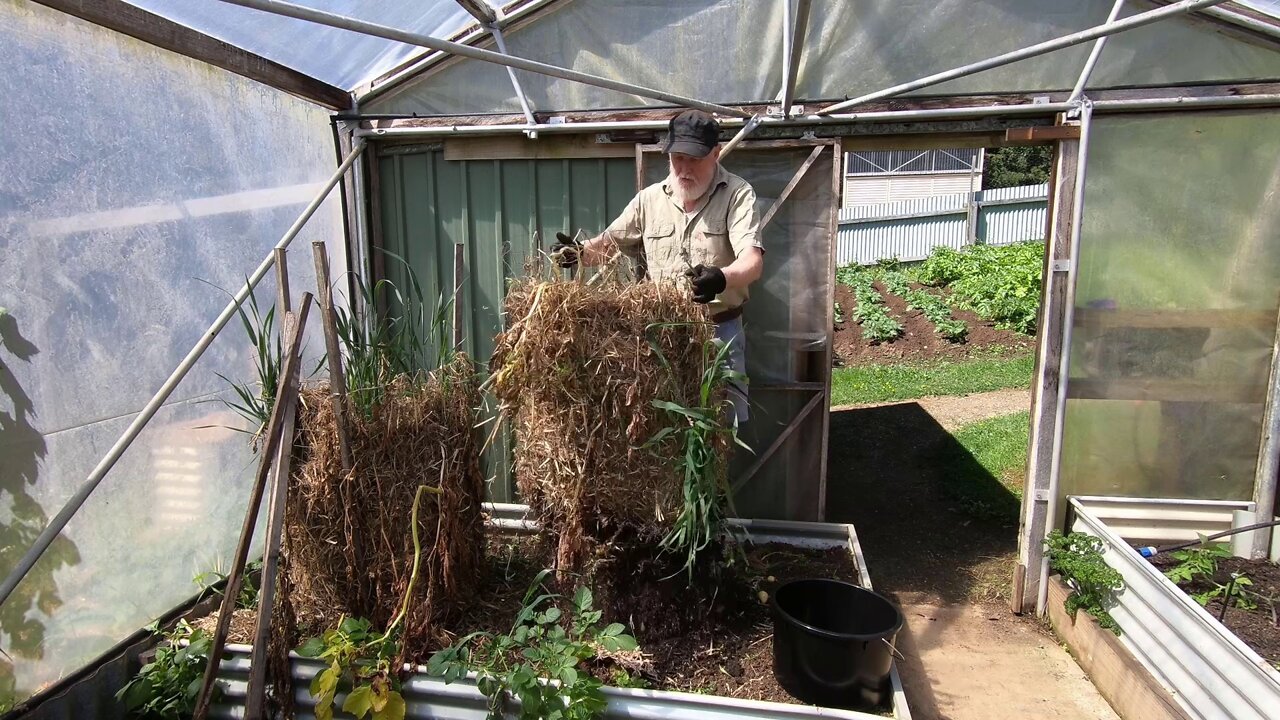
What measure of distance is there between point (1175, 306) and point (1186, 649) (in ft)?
5.30

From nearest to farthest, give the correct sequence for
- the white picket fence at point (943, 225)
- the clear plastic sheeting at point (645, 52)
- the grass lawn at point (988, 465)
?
the clear plastic sheeting at point (645, 52) < the grass lawn at point (988, 465) < the white picket fence at point (943, 225)

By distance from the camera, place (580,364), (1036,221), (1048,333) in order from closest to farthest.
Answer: (580,364)
(1048,333)
(1036,221)

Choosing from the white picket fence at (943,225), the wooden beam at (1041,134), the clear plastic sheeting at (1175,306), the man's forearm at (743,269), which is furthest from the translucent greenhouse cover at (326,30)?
the white picket fence at (943,225)

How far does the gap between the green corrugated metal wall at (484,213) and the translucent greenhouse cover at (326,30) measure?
0.52m

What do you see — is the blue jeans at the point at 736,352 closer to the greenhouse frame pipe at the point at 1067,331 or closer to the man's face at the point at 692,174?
the man's face at the point at 692,174

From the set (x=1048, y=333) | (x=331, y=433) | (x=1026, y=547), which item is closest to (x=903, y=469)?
(x=1026, y=547)

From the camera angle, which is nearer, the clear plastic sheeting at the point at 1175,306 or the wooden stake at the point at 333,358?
the wooden stake at the point at 333,358

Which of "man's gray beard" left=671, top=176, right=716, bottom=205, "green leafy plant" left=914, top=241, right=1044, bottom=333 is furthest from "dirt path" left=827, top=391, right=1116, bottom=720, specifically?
"green leafy plant" left=914, top=241, right=1044, bottom=333

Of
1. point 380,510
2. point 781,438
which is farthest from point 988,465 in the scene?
point 380,510

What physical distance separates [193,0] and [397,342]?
1611 millimetres

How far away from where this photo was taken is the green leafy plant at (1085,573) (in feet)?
11.3

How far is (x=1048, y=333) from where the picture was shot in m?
3.64

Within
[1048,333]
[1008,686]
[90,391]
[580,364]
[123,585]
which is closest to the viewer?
[580,364]

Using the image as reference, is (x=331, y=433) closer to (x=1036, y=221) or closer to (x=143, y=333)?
(x=143, y=333)
